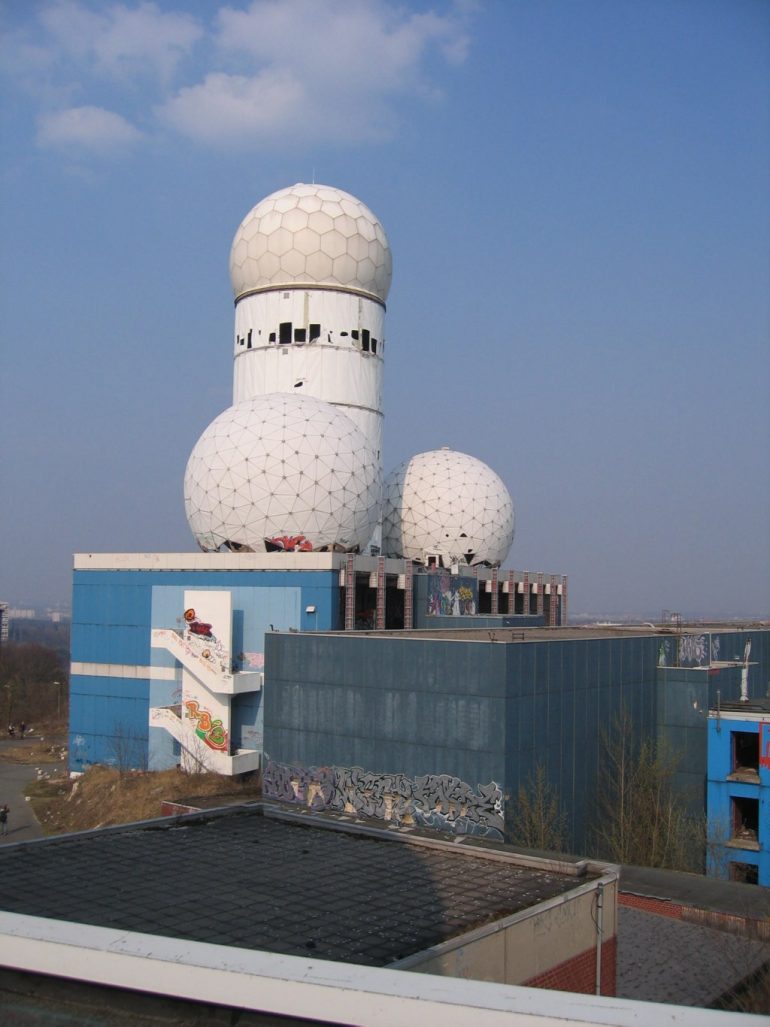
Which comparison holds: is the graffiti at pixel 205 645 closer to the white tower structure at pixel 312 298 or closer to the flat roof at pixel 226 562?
the flat roof at pixel 226 562

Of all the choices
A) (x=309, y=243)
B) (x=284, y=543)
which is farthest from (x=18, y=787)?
(x=309, y=243)

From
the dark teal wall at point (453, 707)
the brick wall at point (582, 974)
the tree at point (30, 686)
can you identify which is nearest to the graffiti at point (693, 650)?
the dark teal wall at point (453, 707)

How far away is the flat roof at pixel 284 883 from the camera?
1060 cm

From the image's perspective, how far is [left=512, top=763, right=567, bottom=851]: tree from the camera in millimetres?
22453

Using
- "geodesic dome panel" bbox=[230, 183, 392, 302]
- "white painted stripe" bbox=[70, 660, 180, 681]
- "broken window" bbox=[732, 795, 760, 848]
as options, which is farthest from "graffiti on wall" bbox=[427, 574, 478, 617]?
"broken window" bbox=[732, 795, 760, 848]

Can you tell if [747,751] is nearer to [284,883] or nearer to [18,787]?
[284,883]

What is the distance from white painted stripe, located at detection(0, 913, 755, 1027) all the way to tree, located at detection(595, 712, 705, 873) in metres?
21.9

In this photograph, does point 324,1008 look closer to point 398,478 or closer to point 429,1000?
point 429,1000

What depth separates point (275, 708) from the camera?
88.5 ft

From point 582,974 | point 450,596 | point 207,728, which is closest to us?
point 582,974

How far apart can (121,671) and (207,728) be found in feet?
20.7

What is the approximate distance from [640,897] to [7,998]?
→ 57.5 feet

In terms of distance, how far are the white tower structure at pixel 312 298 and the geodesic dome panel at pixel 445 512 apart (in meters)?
4.18

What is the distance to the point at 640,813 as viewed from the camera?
2602cm
